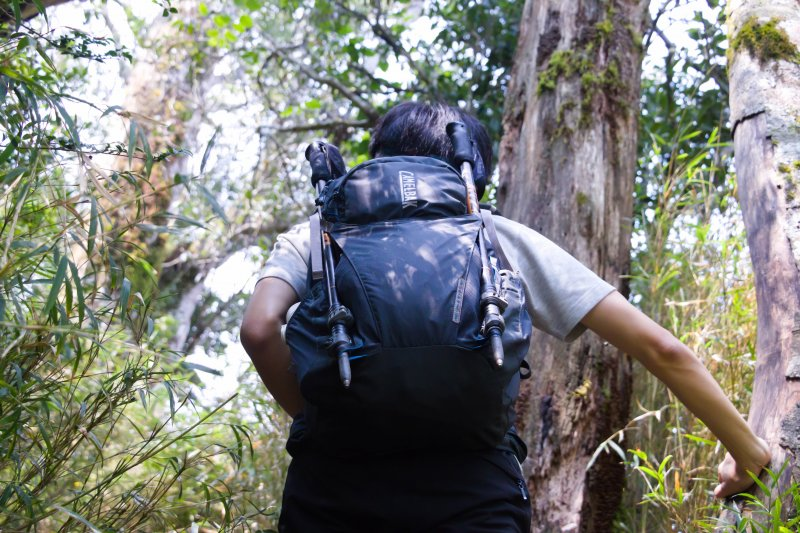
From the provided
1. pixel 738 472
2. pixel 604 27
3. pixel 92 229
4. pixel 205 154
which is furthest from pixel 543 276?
pixel 604 27

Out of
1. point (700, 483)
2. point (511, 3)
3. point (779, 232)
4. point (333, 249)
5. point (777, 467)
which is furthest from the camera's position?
point (511, 3)

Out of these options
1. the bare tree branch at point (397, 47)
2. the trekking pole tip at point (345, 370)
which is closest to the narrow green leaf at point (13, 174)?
the trekking pole tip at point (345, 370)

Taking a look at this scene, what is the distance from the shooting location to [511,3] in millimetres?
6555

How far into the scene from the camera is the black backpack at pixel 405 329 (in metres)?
1.65

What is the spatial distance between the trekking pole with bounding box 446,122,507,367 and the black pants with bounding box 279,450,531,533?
31cm

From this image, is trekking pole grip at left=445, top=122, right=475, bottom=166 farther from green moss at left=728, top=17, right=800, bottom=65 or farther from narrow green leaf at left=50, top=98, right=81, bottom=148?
green moss at left=728, top=17, right=800, bottom=65

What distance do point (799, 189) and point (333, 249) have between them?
1.51 m

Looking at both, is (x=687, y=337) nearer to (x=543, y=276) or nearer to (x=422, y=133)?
(x=543, y=276)

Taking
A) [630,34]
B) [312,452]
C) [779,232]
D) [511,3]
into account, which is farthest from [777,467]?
[511,3]

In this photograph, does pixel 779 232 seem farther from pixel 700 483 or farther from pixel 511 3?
pixel 511 3

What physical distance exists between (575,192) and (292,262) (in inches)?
71.9

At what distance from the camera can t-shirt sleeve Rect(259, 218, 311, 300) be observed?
6.90 ft

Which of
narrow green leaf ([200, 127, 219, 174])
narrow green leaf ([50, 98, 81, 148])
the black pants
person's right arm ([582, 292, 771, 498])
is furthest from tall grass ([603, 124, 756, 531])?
narrow green leaf ([50, 98, 81, 148])

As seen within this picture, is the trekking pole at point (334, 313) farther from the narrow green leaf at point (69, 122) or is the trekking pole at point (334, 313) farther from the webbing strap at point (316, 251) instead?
the narrow green leaf at point (69, 122)
